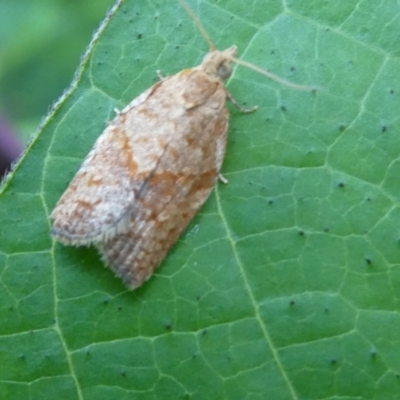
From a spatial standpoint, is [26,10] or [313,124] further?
[26,10]

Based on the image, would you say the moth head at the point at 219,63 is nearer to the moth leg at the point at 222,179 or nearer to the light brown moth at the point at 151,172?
the light brown moth at the point at 151,172

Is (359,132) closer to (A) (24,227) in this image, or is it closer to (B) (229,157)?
(B) (229,157)

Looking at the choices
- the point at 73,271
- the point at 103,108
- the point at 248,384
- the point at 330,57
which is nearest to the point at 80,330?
the point at 73,271

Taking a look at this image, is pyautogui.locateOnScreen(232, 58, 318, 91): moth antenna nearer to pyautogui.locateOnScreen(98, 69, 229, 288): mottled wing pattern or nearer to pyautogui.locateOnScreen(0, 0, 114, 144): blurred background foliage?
pyautogui.locateOnScreen(98, 69, 229, 288): mottled wing pattern

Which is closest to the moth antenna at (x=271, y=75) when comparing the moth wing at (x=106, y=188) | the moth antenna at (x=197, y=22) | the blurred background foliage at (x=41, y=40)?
the moth antenna at (x=197, y=22)

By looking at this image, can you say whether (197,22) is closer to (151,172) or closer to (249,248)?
(151,172)

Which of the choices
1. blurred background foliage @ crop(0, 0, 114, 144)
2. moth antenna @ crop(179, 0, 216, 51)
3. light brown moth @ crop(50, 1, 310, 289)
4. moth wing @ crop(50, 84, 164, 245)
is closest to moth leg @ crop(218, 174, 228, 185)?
light brown moth @ crop(50, 1, 310, 289)
